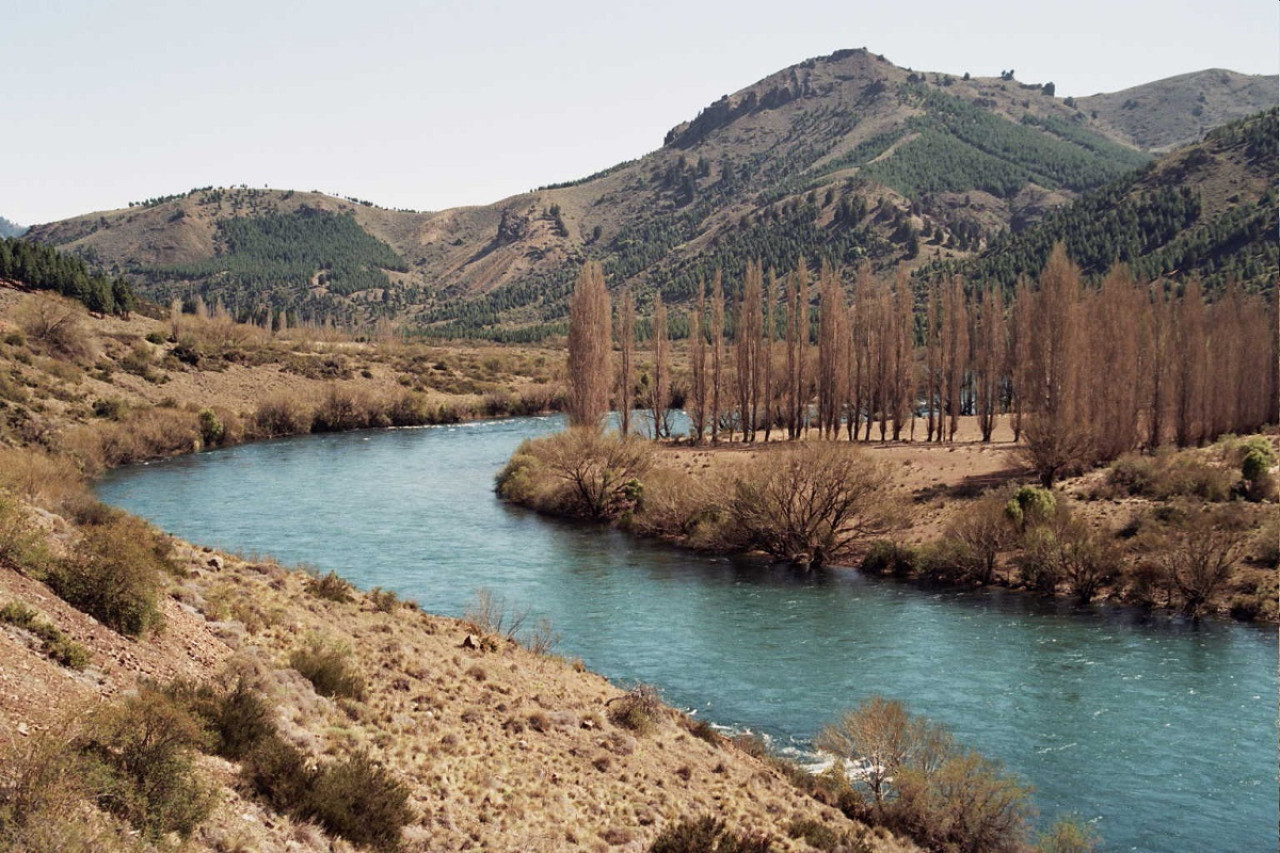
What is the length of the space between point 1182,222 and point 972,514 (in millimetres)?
127683

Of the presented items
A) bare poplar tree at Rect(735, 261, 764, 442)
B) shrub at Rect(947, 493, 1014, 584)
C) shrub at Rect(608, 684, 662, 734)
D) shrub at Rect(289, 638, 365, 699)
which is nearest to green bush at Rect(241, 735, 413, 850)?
shrub at Rect(289, 638, 365, 699)

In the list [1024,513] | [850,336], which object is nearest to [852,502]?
[1024,513]

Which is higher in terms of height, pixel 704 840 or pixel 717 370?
pixel 717 370

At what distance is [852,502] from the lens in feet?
137

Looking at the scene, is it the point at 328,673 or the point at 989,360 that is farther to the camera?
the point at 989,360

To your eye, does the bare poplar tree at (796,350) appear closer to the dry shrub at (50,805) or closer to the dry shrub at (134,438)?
the dry shrub at (134,438)

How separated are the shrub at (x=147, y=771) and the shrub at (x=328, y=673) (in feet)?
16.3

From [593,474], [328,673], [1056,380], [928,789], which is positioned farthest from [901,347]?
[328,673]

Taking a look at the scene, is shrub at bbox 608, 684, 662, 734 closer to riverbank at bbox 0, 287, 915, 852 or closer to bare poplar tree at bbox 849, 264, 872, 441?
riverbank at bbox 0, 287, 915, 852

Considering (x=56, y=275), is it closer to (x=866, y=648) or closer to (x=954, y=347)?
(x=954, y=347)

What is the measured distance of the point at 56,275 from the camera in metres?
98.1

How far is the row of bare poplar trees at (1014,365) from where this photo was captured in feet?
160

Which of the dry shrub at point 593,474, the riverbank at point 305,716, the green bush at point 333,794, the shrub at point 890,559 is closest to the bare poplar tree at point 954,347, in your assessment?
the dry shrub at point 593,474

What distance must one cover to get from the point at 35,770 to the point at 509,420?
89744 millimetres
